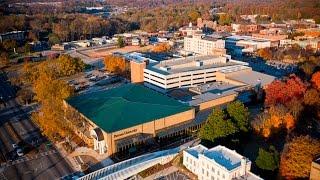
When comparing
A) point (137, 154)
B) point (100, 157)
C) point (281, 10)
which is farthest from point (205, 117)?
point (281, 10)

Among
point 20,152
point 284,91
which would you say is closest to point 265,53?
point 284,91

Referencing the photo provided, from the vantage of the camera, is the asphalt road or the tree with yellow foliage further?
the tree with yellow foliage

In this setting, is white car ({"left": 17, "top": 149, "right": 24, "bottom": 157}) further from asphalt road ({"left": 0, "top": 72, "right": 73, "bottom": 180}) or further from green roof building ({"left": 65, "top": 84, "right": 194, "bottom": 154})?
green roof building ({"left": 65, "top": 84, "right": 194, "bottom": 154})

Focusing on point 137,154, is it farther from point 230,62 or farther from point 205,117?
point 230,62

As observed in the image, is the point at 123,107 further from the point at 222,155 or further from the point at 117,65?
the point at 117,65

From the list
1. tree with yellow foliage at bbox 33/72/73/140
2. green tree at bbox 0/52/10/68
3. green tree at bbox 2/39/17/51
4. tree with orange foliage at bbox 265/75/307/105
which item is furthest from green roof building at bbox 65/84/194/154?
green tree at bbox 2/39/17/51

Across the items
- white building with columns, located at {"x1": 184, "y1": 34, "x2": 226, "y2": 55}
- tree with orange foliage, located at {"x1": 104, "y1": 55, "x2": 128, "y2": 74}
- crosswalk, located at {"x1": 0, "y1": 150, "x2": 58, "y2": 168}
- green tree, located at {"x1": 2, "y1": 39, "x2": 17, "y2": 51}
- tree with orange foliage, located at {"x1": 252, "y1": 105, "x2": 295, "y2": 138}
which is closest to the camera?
crosswalk, located at {"x1": 0, "y1": 150, "x2": 58, "y2": 168}

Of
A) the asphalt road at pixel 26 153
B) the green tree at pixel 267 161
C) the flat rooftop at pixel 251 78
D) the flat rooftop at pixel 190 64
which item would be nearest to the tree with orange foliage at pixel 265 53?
the flat rooftop at pixel 190 64
